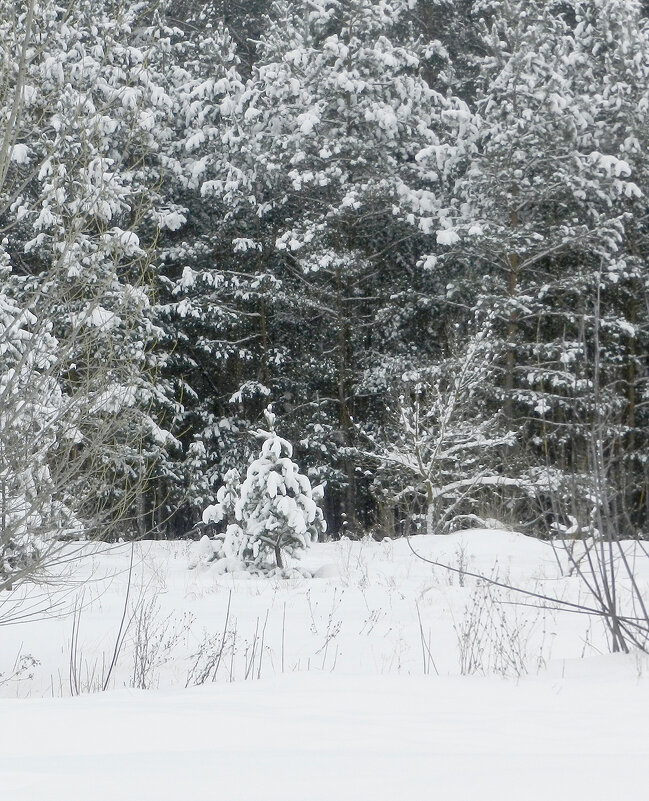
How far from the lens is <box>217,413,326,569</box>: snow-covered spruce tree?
1004 cm

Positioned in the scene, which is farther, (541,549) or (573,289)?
(573,289)

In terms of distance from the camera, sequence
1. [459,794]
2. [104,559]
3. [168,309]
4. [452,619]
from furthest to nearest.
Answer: [168,309]
[104,559]
[452,619]
[459,794]

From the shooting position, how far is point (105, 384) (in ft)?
20.9

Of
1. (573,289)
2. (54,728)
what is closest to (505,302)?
(573,289)

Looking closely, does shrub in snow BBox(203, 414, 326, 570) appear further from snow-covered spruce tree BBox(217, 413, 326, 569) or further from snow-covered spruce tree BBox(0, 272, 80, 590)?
snow-covered spruce tree BBox(0, 272, 80, 590)

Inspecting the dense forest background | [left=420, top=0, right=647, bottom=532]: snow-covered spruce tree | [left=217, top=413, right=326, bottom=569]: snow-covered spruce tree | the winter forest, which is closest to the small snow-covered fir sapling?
[left=217, top=413, right=326, bottom=569]: snow-covered spruce tree

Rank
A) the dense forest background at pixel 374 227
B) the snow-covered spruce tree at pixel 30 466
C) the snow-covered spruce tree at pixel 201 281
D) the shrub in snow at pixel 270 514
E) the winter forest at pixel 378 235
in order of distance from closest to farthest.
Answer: the snow-covered spruce tree at pixel 30 466
the shrub in snow at pixel 270 514
the winter forest at pixel 378 235
the dense forest background at pixel 374 227
the snow-covered spruce tree at pixel 201 281

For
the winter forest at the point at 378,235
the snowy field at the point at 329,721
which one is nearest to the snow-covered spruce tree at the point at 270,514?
the snowy field at the point at 329,721

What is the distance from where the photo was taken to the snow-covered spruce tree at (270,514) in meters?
10.0

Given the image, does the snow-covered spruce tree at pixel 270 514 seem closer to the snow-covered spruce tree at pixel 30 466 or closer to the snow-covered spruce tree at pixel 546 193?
the snow-covered spruce tree at pixel 30 466

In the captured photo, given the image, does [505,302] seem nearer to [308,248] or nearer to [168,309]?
[308,248]

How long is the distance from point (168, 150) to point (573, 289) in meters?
8.35

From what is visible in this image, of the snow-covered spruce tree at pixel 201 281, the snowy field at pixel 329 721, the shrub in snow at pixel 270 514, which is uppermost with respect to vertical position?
the snow-covered spruce tree at pixel 201 281

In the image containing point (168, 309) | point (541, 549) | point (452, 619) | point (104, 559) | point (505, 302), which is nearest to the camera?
point (452, 619)
